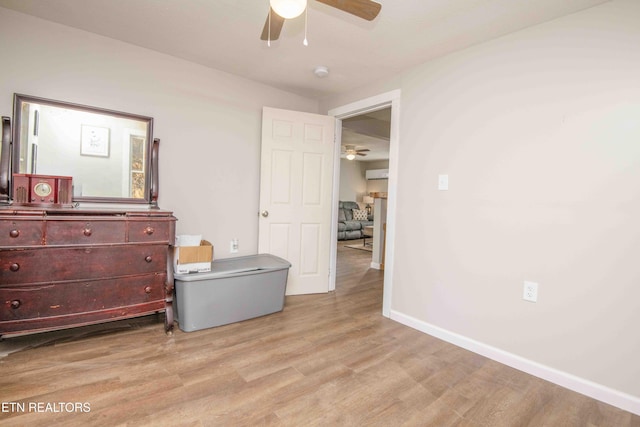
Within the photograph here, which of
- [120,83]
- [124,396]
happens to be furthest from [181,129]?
[124,396]

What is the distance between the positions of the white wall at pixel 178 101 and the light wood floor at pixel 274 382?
1143mm

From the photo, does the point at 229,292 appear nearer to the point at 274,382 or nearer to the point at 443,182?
the point at 274,382

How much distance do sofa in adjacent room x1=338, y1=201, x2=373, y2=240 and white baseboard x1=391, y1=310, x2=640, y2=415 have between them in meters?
5.40

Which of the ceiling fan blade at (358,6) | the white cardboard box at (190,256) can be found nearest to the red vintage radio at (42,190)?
the white cardboard box at (190,256)

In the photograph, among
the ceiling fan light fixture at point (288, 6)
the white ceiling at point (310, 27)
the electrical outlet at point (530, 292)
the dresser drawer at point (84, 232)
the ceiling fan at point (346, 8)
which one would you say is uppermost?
the white ceiling at point (310, 27)

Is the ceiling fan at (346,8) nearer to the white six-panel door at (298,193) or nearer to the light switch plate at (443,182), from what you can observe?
the light switch plate at (443,182)

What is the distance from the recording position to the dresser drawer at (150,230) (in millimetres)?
2088

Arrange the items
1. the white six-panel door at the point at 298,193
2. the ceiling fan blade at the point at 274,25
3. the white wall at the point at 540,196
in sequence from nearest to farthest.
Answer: the ceiling fan blade at the point at 274,25 → the white wall at the point at 540,196 → the white six-panel door at the point at 298,193

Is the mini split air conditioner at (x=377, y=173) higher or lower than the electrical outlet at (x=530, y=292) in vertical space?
higher

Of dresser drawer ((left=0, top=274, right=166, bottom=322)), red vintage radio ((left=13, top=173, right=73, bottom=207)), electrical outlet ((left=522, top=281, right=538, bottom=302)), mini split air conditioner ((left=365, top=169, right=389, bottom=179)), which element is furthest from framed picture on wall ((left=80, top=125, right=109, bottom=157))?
mini split air conditioner ((left=365, top=169, right=389, bottom=179))

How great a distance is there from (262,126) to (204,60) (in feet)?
2.52

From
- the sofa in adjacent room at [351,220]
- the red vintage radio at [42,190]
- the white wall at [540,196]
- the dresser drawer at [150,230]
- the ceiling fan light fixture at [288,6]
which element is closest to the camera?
the ceiling fan light fixture at [288,6]

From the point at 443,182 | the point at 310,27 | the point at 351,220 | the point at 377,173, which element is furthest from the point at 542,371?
the point at 377,173

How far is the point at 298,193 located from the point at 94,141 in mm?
1821
